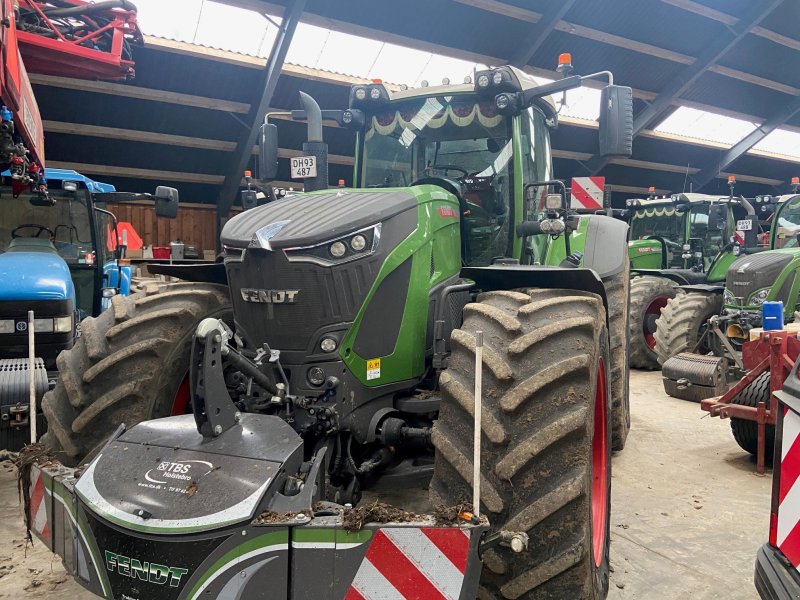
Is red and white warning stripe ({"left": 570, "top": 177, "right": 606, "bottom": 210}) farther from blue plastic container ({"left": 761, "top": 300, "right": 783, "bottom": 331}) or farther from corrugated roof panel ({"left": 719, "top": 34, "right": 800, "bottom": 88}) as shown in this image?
corrugated roof panel ({"left": 719, "top": 34, "right": 800, "bottom": 88})

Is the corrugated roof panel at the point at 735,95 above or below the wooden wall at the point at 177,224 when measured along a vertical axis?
above

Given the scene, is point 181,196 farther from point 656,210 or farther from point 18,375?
point 18,375

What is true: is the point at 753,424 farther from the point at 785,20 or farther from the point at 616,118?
the point at 785,20

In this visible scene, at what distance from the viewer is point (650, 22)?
13359mm

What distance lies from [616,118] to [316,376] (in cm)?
193

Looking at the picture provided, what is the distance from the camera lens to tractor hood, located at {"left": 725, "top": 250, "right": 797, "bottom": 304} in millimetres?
6984

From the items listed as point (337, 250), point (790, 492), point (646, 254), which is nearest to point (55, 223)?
point (337, 250)

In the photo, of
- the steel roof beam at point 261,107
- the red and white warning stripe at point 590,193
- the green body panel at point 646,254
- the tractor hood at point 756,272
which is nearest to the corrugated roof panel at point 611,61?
the green body panel at point 646,254

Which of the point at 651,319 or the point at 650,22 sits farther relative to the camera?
the point at 650,22

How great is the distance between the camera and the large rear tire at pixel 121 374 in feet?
8.98

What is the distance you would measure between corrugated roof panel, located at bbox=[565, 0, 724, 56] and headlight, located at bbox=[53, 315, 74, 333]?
11.3 m

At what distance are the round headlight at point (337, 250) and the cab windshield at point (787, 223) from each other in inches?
314

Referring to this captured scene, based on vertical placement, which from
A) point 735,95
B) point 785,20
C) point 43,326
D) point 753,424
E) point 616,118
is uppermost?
point 785,20

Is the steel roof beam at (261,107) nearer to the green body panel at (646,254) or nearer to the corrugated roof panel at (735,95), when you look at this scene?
the green body panel at (646,254)
